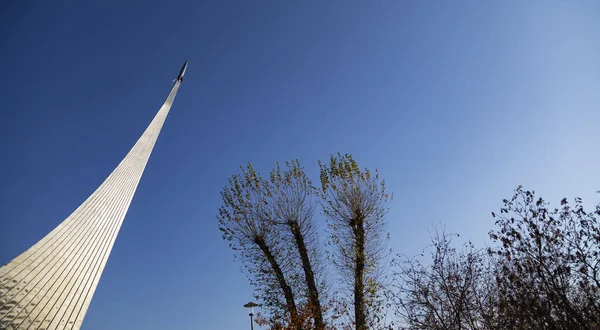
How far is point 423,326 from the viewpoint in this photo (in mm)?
6441

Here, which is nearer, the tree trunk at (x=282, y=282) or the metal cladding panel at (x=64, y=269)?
the metal cladding panel at (x=64, y=269)

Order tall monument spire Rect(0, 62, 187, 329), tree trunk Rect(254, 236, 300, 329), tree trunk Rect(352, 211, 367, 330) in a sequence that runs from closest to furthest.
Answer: tall monument spire Rect(0, 62, 187, 329), tree trunk Rect(352, 211, 367, 330), tree trunk Rect(254, 236, 300, 329)

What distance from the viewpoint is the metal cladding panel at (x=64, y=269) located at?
837cm

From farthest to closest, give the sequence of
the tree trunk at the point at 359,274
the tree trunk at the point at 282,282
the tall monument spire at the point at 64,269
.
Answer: the tree trunk at the point at 282,282 → the tree trunk at the point at 359,274 → the tall monument spire at the point at 64,269

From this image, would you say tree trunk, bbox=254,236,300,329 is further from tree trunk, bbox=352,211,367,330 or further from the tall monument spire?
the tall monument spire

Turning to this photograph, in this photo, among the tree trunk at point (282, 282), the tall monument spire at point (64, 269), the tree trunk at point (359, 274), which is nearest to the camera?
the tall monument spire at point (64, 269)

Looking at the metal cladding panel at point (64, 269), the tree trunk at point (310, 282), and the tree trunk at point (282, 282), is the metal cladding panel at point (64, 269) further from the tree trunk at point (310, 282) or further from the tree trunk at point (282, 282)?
the tree trunk at point (310, 282)

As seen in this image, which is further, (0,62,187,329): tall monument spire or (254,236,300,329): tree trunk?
(254,236,300,329): tree trunk

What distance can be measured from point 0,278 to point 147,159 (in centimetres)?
1390

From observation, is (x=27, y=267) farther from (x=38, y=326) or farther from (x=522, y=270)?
(x=522, y=270)

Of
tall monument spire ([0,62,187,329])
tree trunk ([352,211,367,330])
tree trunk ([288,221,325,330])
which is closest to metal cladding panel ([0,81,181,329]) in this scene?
tall monument spire ([0,62,187,329])

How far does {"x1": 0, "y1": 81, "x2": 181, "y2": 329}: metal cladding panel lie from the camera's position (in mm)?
8367

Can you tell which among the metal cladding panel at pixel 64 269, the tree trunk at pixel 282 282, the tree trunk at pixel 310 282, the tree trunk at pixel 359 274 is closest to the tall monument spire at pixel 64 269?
the metal cladding panel at pixel 64 269

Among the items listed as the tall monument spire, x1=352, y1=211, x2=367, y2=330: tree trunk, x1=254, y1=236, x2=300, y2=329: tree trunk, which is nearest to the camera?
the tall monument spire
